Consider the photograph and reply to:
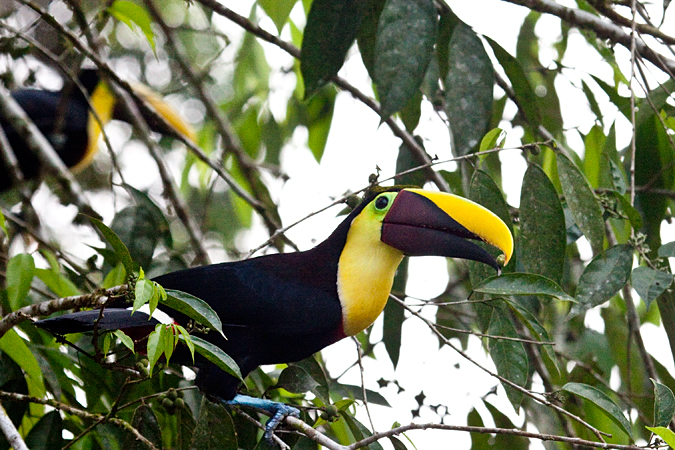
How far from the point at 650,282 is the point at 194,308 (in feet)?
3.12

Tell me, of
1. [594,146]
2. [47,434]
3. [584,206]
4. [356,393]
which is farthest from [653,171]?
[47,434]

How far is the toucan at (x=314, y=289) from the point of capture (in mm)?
1699

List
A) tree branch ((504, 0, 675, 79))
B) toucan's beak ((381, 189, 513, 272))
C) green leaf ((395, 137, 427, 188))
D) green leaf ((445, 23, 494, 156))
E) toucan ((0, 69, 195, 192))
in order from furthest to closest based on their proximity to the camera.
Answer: toucan ((0, 69, 195, 192)) < green leaf ((395, 137, 427, 188)) < tree branch ((504, 0, 675, 79)) < green leaf ((445, 23, 494, 156)) < toucan's beak ((381, 189, 513, 272))

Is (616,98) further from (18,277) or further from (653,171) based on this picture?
(18,277)

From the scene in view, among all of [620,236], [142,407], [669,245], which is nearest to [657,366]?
[620,236]

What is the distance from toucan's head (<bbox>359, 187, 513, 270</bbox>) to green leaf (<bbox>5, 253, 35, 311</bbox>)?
778 millimetres

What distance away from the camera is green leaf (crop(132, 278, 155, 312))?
1098 millimetres

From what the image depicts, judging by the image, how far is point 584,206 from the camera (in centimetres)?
167

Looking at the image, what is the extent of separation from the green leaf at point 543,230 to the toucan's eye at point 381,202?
1.03ft

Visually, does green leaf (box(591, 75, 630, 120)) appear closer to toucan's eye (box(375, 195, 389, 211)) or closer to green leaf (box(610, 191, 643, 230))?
green leaf (box(610, 191, 643, 230))

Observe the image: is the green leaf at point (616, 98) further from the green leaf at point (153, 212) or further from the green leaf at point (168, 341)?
the green leaf at point (168, 341)

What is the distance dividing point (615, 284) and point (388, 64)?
0.73 m

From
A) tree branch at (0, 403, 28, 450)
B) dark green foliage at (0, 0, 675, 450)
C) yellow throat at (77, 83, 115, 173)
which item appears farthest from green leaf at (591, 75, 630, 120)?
yellow throat at (77, 83, 115, 173)

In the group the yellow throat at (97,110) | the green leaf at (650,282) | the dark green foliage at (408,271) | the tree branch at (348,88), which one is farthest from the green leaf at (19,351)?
the yellow throat at (97,110)
